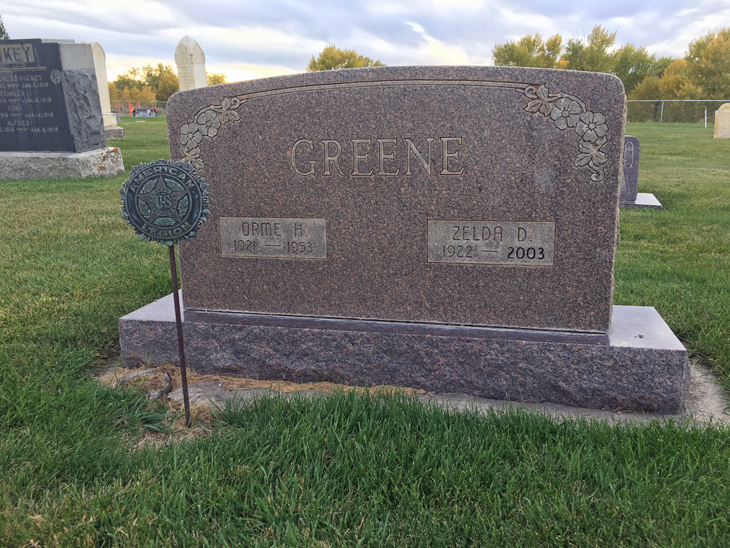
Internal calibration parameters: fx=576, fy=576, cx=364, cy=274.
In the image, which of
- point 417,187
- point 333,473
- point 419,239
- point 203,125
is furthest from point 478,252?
point 203,125

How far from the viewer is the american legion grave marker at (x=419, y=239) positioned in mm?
2725

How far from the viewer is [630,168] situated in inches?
321

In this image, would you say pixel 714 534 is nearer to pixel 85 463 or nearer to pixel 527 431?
pixel 527 431

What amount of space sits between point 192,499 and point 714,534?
1638 mm

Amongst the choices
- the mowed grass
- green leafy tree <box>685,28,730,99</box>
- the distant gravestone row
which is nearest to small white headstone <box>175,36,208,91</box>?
the distant gravestone row

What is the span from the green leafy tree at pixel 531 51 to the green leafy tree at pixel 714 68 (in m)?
12.2

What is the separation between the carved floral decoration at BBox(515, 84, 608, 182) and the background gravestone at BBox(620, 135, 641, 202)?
592 centimetres

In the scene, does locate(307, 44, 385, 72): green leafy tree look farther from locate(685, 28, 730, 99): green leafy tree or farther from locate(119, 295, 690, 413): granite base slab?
locate(119, 295, 690, 413): granite base slab

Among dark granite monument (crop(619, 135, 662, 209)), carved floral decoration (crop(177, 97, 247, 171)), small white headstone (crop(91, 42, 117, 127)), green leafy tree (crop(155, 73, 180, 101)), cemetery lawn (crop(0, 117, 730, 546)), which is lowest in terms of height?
cemetery lawn (crop(0, 117, 730, 546))

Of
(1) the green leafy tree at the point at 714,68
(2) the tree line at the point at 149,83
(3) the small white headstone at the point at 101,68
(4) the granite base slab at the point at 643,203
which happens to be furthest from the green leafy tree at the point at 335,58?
(4) the granite base slab at the point at 643,203

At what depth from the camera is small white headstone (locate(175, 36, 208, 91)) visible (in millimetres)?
21862

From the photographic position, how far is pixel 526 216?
9.18ft

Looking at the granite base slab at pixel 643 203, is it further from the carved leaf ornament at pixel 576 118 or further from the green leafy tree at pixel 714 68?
the green leafy tree at pixel 714 68

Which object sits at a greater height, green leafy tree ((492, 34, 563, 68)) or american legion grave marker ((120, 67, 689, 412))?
green leafy tree ((492, 34, 563, 68))
